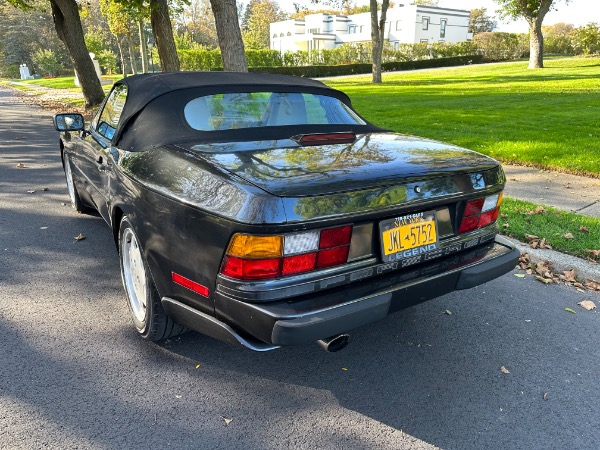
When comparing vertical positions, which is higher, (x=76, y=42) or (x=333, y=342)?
(x=76, y=42)

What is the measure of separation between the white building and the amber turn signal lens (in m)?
62.4

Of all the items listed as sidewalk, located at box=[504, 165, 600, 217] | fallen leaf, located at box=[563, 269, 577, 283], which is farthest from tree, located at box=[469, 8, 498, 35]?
fallen leaf, located at box=[563, 269, 577, 283]

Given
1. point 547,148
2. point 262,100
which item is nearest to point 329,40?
point 547,148

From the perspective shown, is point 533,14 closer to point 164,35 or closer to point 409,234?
point 164,35

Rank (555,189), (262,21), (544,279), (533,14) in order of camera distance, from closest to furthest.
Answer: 1. (544,279)
2. (555,189)
3. (533,14)
4. (262,21)

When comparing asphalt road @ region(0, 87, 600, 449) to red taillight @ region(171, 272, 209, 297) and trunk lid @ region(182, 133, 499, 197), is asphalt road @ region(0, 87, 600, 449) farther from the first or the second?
trunk lid @ region(182, 133, 499, 197)

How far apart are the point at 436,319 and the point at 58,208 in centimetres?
437

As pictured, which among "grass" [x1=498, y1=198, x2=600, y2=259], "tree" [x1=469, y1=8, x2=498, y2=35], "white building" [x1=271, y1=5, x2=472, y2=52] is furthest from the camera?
"tree" [x1=469, y1=8, x2=498, y2=35]

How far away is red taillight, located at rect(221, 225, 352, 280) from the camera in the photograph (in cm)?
196

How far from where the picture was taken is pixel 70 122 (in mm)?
3922

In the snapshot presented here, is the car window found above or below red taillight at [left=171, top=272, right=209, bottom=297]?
above

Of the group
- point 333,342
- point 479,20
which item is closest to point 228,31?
point 333,342

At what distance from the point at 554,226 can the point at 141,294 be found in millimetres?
3831

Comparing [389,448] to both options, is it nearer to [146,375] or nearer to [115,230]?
[146,375]
